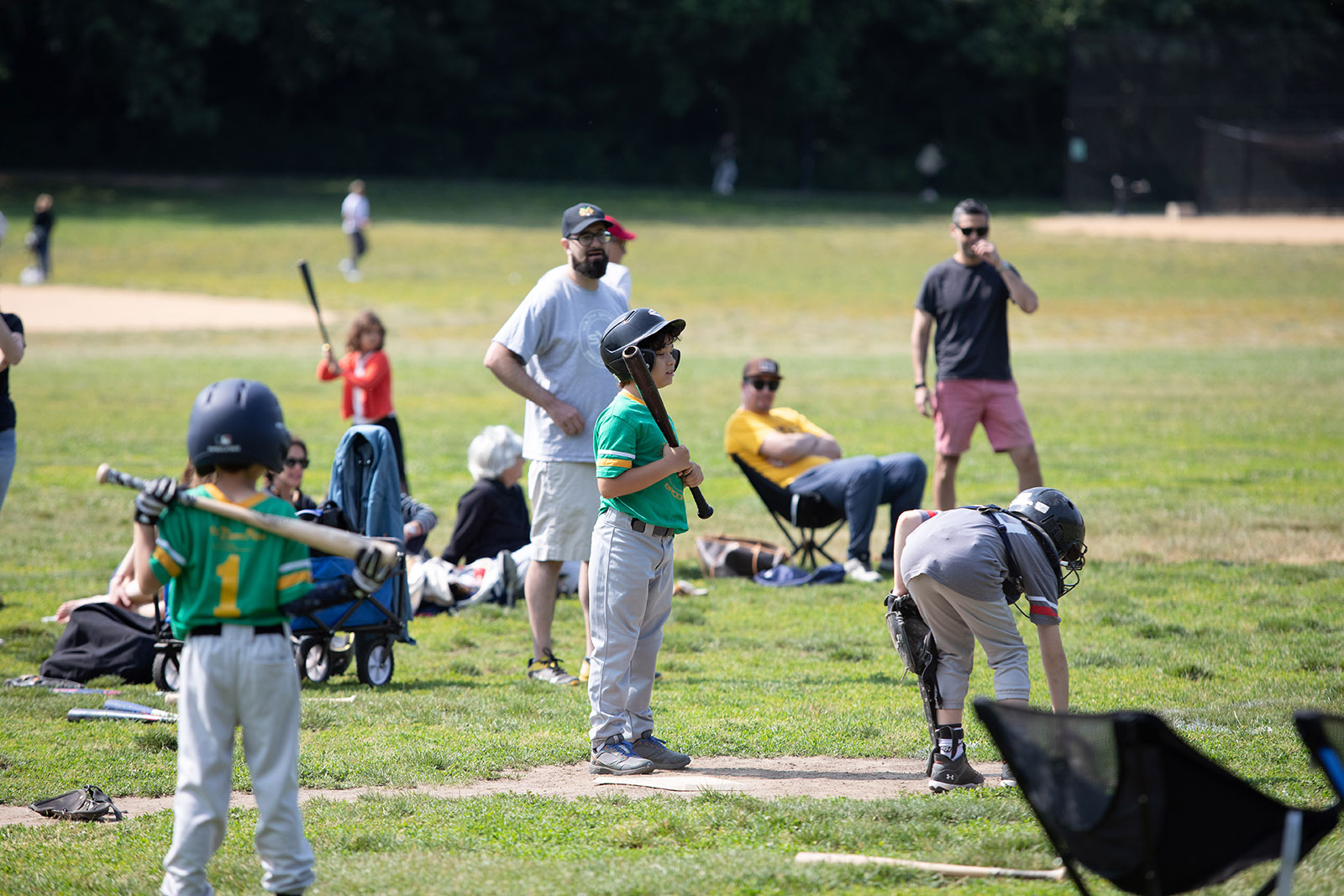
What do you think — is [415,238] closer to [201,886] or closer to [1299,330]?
[1299,330]

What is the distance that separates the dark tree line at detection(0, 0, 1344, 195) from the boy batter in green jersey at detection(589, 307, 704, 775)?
44.9 metres

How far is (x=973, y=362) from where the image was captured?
332 inches

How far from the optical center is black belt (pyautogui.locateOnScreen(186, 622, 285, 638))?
351 cm

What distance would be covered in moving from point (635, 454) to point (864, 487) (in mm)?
4030

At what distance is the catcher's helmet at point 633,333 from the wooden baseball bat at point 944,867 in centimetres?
189

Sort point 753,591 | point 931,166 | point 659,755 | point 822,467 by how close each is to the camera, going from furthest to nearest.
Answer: point 931,166 < point 822,467 < point 753,591 < point 659,755

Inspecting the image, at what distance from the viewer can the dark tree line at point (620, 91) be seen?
4803 cm

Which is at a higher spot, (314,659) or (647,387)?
(647,387)

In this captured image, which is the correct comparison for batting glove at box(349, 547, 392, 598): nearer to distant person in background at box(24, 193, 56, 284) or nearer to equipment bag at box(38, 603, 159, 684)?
equipment bag at box(38, 603, 159, 684)

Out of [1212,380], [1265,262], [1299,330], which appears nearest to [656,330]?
[1212,380]

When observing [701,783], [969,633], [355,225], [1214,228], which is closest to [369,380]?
[701,783]

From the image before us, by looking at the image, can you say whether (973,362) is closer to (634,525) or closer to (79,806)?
(634,525)

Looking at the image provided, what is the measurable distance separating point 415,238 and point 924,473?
28.3 m

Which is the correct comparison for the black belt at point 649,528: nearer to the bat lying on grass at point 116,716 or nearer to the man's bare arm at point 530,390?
the man's bare arm at point 530,390
